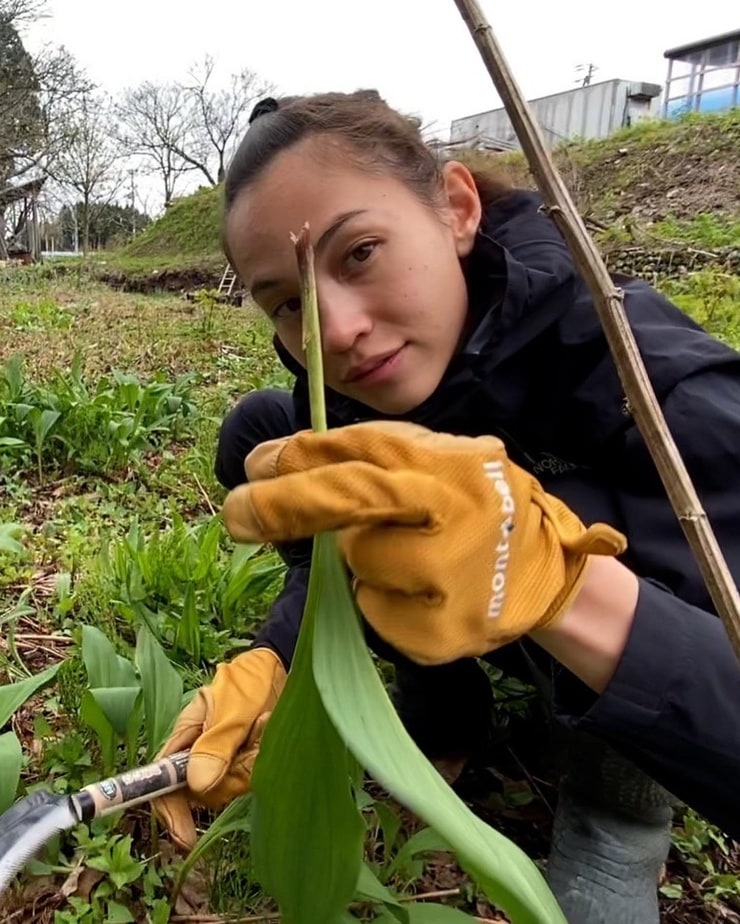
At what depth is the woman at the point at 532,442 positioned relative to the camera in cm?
70

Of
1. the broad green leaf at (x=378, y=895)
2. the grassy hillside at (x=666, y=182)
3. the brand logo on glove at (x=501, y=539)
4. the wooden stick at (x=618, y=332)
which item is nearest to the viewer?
the wooden stick at (x=618, y=332)

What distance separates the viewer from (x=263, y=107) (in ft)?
3.59

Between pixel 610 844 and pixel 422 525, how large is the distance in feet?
2.09

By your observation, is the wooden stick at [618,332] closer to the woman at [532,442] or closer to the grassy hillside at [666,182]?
the woman at [532,442]

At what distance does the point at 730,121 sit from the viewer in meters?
7.69

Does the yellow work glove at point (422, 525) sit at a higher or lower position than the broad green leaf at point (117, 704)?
higher

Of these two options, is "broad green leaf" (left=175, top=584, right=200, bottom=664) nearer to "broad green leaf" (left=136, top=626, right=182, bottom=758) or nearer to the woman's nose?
"broad green leaf" (left=136, top=626, right=182, bottom=758)

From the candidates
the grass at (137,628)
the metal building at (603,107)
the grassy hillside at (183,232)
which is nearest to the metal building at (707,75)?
the metal building at (603,107)

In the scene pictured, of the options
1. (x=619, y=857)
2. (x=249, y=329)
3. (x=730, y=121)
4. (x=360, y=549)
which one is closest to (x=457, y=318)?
(x=360, y=549)

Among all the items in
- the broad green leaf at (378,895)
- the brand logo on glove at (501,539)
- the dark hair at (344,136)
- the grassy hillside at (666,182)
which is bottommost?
the broad green leaf at (378,895)

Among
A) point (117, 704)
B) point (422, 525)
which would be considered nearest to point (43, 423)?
point (117, 704)

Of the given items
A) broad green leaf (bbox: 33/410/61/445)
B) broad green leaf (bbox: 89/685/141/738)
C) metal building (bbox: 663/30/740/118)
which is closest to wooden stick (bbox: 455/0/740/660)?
broad green leaf (bbox: 89/685/141/738)

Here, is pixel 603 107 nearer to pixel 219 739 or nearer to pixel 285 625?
pixel 285 625

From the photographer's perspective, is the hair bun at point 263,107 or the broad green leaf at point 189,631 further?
the broad green leaf at point 189,631
